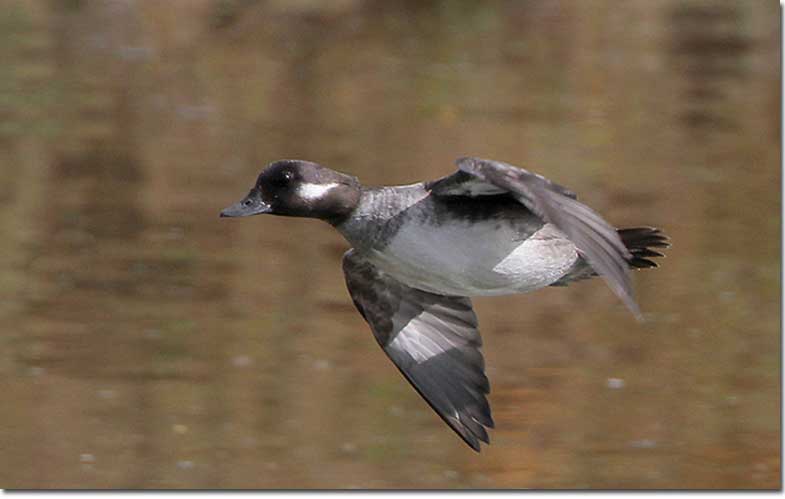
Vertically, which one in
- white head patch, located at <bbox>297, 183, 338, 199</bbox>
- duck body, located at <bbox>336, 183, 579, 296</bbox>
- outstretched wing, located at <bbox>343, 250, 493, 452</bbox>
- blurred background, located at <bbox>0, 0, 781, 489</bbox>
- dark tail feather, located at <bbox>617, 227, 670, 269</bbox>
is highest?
white head patch, located at <bbox>297, 183, 338, 199</bbox>

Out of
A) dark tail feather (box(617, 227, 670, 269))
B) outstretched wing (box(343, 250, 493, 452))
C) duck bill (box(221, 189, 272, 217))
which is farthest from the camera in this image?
outstretched wing (box(343, 250, 493, 452))

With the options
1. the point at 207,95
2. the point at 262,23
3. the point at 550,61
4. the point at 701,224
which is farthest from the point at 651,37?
the point at 701,224

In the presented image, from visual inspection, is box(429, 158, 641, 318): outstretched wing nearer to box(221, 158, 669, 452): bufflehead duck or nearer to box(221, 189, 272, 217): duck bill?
box(221, 158, 669, 452): bufflehead duck

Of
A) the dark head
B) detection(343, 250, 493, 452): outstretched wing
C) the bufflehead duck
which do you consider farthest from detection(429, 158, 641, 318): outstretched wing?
detection(343, 250, 493, 452): outstretched wing

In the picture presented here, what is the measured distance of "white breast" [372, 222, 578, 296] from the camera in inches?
277

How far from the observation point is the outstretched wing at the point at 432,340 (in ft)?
26.1

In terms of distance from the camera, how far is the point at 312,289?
13609 millimetres

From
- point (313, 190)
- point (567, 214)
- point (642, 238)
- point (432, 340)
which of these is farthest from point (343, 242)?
point (567, 214)

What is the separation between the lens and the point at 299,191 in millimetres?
7109

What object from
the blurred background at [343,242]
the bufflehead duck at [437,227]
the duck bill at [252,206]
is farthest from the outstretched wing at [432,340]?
the blurred background at [343,242]

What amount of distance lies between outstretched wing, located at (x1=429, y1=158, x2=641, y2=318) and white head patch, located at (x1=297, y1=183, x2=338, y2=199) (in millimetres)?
683

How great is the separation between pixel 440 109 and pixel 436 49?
2.77m

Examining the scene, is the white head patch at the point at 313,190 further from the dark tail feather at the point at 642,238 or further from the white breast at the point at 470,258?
the dark tail feather at the point at 642,238

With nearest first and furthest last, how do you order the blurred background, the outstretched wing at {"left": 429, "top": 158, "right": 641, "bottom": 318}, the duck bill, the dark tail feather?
1. the outstretched wing at {"left": 429, "top": 158, "right": 641, "bottom": 318}
2. the duck bill
3. the dark tail feather
4. the blurred background
